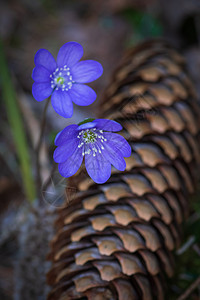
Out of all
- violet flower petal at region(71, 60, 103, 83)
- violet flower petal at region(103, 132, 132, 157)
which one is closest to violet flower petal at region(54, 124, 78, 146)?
violet flower petal at region(103, 132, 132, 157)

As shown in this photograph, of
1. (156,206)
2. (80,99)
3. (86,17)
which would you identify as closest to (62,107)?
(80,99)

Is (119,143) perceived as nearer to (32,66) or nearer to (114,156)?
(114,156)

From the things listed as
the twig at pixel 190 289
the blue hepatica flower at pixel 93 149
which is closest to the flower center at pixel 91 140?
the blue hepatica flower at pixel 93 149

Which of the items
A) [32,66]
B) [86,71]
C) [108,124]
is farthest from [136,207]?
[32,66]

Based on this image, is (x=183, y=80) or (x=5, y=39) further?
(x=5, y=39)

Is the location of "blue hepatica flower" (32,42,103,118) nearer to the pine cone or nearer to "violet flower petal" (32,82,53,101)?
"violet flower petal" (32,82,53,101)

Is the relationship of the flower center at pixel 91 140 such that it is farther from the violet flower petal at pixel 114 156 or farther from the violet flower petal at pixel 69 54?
the violet flower petal at pixel 69 54

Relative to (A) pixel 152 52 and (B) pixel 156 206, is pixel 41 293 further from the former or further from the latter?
(A) pixel 152 52
